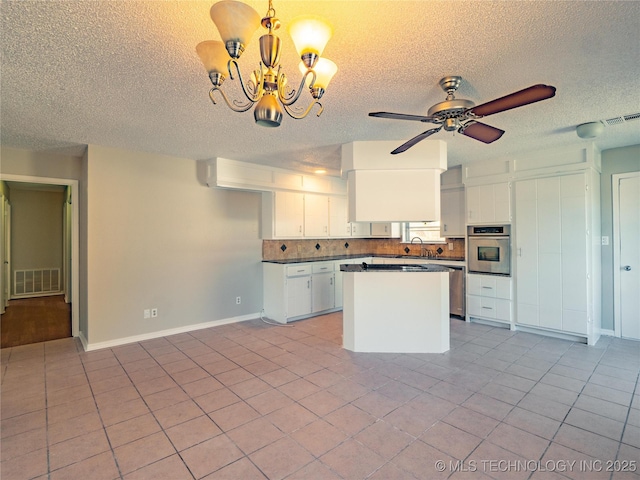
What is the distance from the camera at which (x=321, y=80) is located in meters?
1.70

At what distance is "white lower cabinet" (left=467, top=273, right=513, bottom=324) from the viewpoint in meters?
4.69

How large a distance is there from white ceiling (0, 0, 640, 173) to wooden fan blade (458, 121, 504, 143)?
0.28 meters

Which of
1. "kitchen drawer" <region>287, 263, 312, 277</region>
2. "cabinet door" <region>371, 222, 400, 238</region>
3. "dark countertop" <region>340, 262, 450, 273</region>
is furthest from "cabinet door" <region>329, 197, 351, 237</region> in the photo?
"dark countertop" <region>340, 262, 450, 273</region>

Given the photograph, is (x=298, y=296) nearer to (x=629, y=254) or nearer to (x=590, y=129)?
(x=590, y=129)

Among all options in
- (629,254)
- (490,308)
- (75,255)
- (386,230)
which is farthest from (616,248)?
(75,255)

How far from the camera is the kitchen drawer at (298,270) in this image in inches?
205

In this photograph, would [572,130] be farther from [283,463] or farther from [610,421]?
[283,463]

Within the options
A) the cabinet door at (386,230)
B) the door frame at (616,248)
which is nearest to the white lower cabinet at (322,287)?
the cabinet door at (386,230)

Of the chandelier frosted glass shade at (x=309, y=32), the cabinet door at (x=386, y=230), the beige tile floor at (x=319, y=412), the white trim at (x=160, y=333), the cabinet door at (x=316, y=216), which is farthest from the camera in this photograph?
the cabinet door at (x=386, y=230)

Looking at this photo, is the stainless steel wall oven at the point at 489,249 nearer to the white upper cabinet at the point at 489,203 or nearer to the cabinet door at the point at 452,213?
the white upper cabinet at the point at 489,203

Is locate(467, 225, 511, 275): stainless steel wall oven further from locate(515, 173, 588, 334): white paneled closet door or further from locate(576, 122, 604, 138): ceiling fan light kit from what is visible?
locate(576, 122, 604, 138): ceiling fan light kit

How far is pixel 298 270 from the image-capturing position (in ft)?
17.4

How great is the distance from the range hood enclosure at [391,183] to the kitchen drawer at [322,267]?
1853 millimetres

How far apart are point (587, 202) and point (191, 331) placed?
18.0ft
